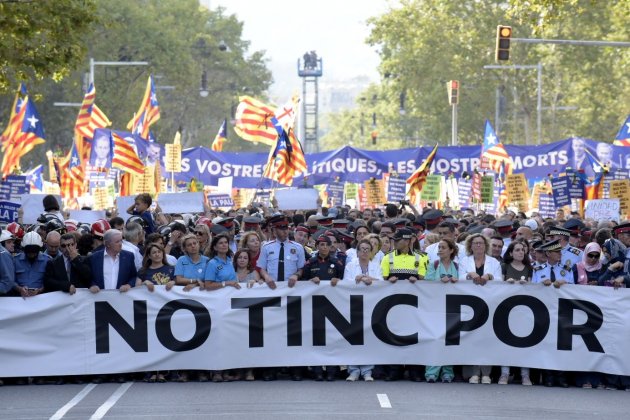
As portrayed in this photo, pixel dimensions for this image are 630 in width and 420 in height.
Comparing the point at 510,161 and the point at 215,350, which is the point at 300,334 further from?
the point at 510,161

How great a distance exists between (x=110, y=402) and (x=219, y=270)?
87.4 inches

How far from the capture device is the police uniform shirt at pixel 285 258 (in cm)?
Answer: 1703

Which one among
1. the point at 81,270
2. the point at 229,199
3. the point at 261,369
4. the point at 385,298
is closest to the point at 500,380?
the point at 385,298

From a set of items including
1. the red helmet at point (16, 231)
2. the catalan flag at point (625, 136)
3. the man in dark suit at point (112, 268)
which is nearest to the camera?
the man in dark suit at point (112, 268)

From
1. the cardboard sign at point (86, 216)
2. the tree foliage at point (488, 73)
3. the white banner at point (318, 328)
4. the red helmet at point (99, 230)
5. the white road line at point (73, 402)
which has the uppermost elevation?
the tree foliage at point (488, 73)

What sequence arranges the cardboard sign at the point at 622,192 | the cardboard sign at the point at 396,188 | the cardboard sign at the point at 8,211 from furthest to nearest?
the cardboard sign at the point at 396,188 → the cardboard sign at the point at 622,192 → the cardboard sign at the point at 8,211

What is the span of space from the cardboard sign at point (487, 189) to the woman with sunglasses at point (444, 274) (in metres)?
15.9

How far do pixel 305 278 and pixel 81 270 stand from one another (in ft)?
7.35

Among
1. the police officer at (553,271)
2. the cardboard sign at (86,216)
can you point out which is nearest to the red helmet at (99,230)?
the police officer at (553,271)

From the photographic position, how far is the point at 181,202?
2555 centimetres

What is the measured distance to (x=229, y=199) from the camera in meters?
34.2

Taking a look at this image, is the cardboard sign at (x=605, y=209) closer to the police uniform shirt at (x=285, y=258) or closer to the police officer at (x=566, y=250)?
the police officer at (x=566, y=250)

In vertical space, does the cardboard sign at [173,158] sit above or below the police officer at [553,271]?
above

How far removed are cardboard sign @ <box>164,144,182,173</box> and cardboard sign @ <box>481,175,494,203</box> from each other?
7504 millimetres
